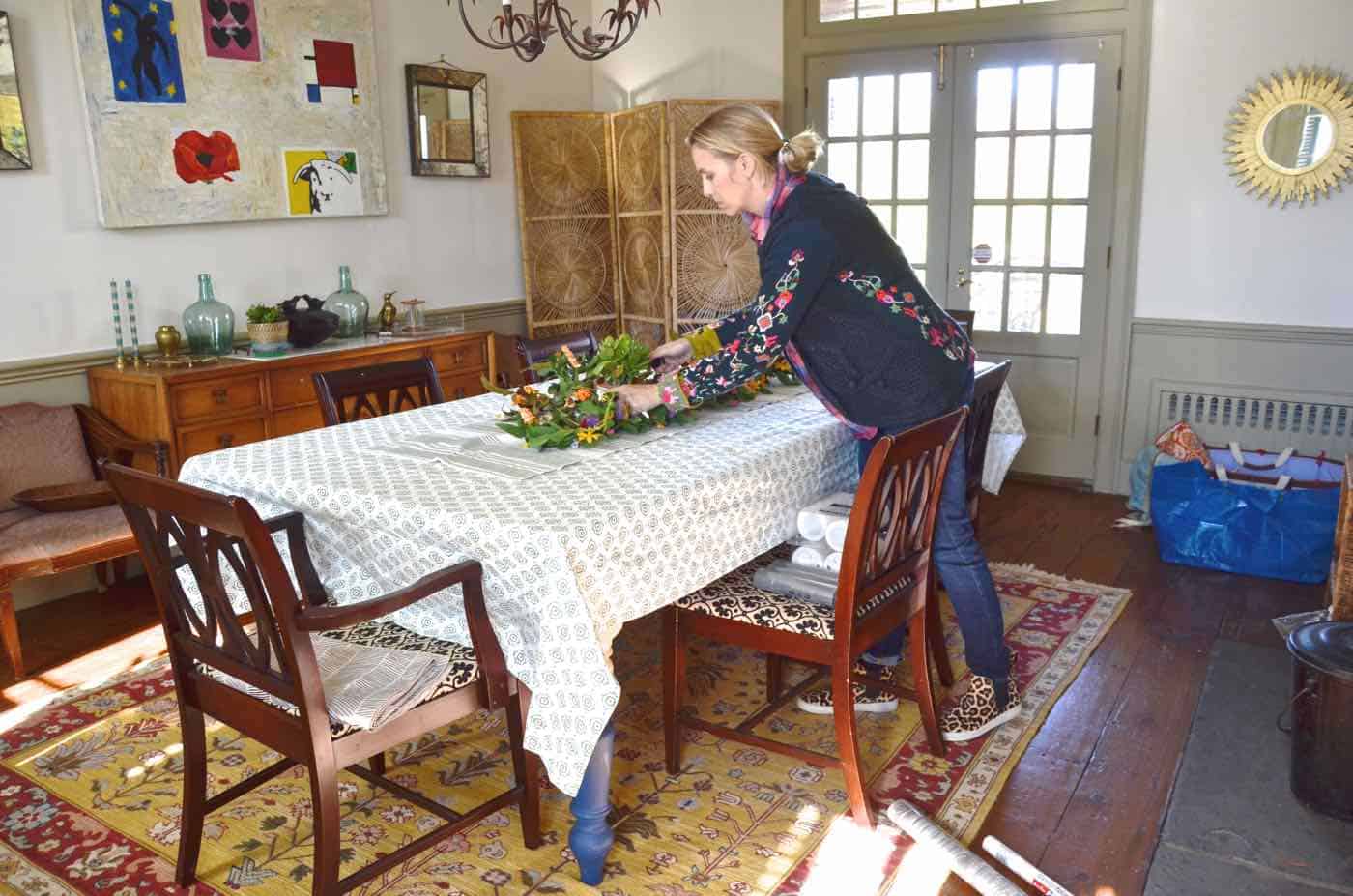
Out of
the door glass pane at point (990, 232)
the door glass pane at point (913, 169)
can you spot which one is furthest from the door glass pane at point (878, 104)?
the door glass pane at point (990, 232)

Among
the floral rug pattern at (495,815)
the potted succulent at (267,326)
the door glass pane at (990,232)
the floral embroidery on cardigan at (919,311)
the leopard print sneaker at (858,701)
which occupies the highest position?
the door glass pane at (990,232)

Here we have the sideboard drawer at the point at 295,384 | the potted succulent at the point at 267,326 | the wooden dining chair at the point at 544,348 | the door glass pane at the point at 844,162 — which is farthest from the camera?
the door glass pane at the point at 844,162

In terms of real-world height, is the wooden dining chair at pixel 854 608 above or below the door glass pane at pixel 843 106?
below

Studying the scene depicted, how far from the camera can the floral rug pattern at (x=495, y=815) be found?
2244 millimetres

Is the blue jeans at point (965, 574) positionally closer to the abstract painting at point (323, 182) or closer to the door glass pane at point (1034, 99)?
the door glass pane at point (1034, 99)

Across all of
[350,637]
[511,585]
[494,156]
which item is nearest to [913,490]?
[511,585]

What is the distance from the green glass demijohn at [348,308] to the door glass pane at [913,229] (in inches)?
101

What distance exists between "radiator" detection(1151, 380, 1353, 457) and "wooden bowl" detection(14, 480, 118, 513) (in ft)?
13.8

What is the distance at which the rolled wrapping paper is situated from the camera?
97.7 inches

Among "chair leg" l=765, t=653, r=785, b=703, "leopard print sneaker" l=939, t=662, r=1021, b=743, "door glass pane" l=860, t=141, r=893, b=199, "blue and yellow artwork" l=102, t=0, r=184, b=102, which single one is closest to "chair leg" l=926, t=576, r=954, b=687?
"leopard print sneaker" l=939, t=662, r=1021, b=743

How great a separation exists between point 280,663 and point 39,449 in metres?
2.38

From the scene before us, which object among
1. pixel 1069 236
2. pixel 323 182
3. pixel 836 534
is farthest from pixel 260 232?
pixel 1069 236

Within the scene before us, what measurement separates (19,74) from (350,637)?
8.90 ft

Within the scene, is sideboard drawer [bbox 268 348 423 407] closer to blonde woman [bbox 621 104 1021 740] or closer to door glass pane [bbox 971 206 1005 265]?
blonde woman [bbox 621 104 1021 740]
